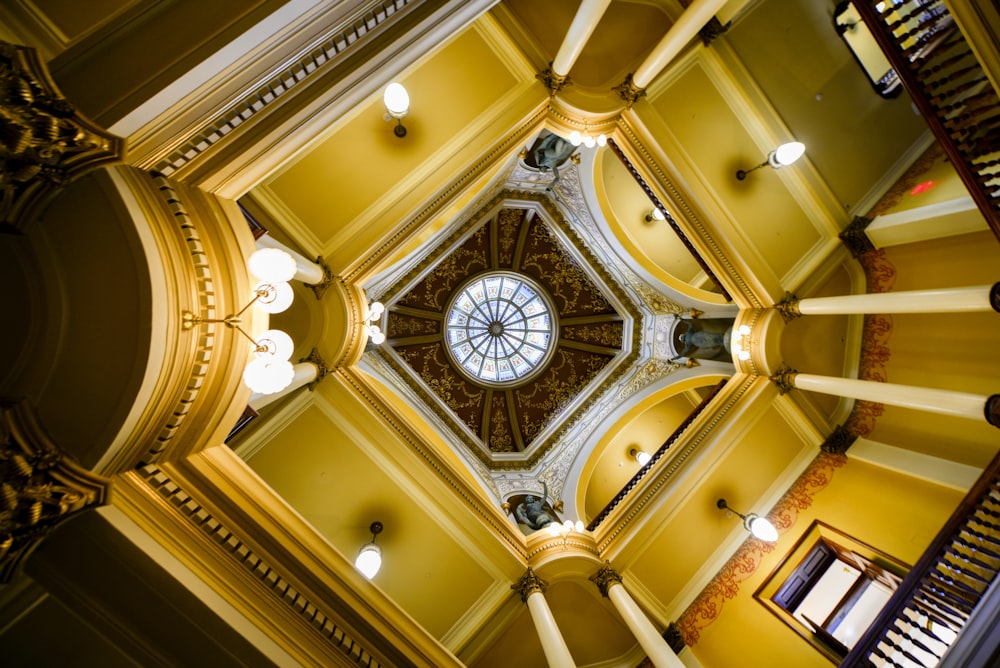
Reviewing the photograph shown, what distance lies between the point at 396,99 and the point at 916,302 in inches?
236

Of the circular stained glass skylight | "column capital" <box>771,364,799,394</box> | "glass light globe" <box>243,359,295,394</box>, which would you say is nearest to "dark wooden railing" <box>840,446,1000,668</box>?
"column capital" <box>771,364,799,394</box>

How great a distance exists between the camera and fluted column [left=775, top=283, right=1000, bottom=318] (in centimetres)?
372

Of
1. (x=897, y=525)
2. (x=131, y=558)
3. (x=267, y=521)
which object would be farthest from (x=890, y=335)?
(x=131, y=558)

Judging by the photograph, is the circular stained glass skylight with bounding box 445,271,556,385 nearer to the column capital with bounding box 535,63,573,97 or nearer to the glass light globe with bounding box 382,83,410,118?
the column capital with bounding box 535,63,573,97

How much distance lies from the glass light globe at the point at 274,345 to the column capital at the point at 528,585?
4.41 meters

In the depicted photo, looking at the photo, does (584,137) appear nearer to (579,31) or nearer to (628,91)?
(628,91)

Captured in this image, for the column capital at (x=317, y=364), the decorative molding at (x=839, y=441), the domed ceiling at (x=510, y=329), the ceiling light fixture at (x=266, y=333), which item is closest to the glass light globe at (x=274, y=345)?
the ceiling light fixture at (x=266, y=333)

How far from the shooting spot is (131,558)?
263cm

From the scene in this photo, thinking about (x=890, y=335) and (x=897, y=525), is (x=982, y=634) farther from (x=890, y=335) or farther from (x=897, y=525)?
(x=890, y=335)

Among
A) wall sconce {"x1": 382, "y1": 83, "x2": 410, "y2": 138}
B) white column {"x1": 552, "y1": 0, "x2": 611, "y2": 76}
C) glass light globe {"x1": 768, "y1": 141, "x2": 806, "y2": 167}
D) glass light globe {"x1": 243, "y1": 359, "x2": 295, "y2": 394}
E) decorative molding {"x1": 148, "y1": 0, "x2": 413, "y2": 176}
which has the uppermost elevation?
glass light globe {"x1": 768, "y1": 141, "x2": 806, "y2": 167}

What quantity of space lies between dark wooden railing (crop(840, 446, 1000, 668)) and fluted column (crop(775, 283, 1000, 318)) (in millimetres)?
1455

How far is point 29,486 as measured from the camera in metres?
2.16

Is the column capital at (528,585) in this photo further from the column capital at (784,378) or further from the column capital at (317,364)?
the column capital at (784,378)

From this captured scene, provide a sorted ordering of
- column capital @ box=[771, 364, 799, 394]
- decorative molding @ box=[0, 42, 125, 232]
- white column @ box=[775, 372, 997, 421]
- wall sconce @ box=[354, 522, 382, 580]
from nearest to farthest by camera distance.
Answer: decorative molding @ box=[0, 42, 125, 232] < white column @ box=[775, 372, 997, 421] < wall sconce @ box=[354, 522, 382, 580] < column capital @ box=[771, 364, 799, 394]
